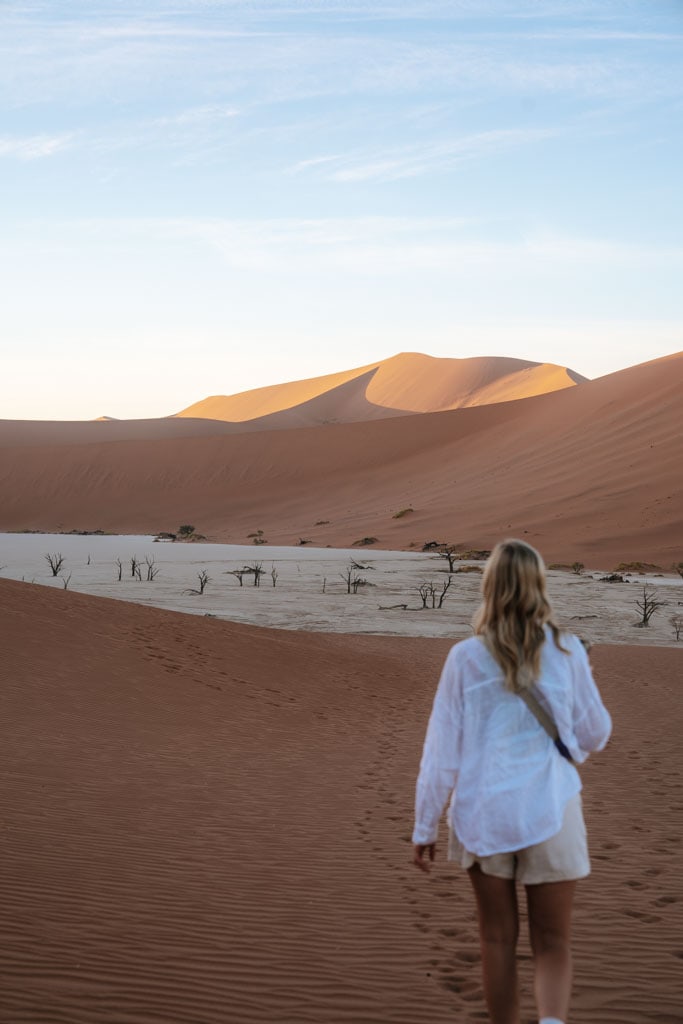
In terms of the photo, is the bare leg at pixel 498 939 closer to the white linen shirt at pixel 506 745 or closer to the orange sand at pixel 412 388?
the white linen shirt at pixel 506 745

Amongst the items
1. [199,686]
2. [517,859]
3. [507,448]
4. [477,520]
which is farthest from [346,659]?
[507,448]

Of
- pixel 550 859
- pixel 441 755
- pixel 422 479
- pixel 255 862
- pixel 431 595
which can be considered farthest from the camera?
pixel 422 479

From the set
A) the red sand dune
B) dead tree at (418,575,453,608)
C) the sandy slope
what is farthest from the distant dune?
the sandy slope

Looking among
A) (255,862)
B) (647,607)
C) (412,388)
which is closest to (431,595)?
(647,607)

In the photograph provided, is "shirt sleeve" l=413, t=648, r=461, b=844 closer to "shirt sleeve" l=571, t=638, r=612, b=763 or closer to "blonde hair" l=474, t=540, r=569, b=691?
"blonde hair" l=474, t=540, r=569, b=691

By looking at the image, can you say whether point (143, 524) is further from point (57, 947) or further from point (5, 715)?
point (57, 947)

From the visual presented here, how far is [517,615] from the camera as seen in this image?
2725mm

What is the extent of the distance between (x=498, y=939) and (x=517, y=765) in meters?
0.49

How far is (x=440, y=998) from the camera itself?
12.6ft

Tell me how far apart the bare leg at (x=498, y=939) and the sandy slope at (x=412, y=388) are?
115046mm

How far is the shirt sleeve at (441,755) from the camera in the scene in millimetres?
2775

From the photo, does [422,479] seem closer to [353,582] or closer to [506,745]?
[353,582]

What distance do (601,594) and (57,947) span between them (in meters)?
23.6

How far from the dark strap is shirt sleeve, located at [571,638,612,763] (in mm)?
65
